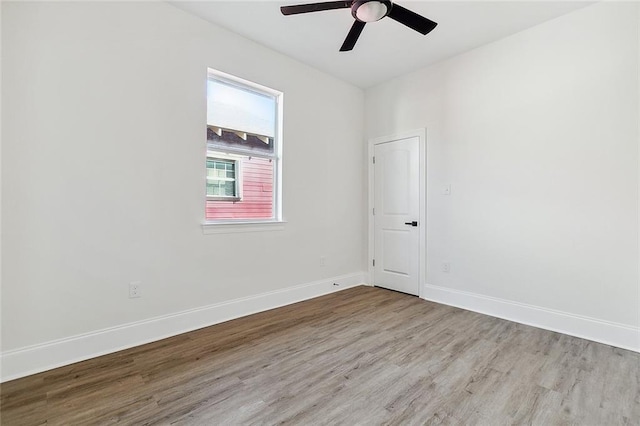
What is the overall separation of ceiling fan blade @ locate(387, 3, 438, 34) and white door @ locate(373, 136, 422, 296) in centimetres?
169

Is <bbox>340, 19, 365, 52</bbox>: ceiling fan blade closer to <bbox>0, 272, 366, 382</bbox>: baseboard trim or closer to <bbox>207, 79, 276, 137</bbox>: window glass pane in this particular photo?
<bbox>207, 79, 276, 137</bbox>: window glass pane

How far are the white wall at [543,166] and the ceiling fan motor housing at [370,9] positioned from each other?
70.4 inches

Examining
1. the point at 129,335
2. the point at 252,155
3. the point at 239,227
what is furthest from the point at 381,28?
the point at 129,335

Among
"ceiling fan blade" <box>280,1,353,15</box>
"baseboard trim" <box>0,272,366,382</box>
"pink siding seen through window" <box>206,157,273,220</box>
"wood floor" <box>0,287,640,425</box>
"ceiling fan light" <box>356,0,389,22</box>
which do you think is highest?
"ceiling fan blade" <box>280,1,353,15</box>

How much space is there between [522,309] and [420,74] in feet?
9.72

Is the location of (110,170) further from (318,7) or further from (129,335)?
(318,7)

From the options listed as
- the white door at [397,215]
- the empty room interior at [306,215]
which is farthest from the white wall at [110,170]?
the white door at [397,215]

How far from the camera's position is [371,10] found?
81.6 inches

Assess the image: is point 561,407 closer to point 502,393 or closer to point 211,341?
point 502,393

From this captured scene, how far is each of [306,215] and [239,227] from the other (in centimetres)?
94

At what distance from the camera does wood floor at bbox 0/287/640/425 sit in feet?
5.29

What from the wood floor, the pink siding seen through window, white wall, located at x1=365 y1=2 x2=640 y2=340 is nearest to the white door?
white wall, located at x1=365 y1=2 x2=640 y2=340

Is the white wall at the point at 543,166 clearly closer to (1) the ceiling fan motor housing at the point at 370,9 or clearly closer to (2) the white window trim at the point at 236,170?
(1) the ceiling fan motor housing at the point at 370,9

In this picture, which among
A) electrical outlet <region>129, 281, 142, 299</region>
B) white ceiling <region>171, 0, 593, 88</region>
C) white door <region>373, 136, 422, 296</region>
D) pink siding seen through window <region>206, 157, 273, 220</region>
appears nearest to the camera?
electrical outlet <region>129, 281, 142, 299</region>
